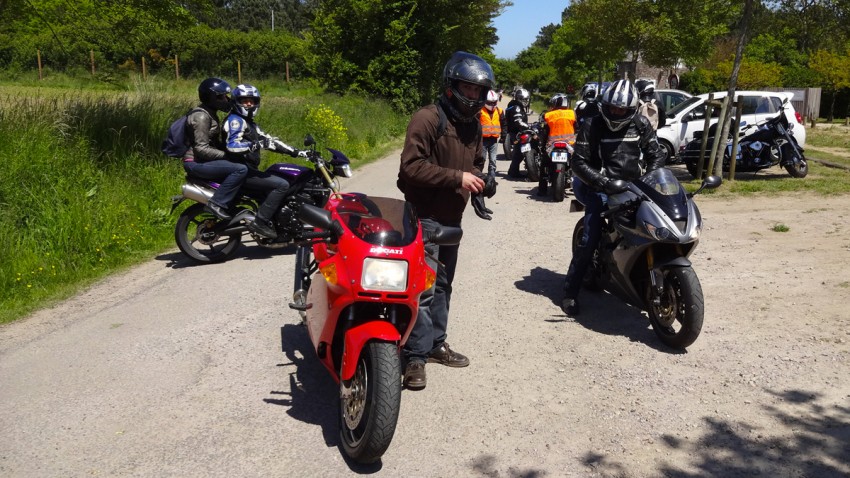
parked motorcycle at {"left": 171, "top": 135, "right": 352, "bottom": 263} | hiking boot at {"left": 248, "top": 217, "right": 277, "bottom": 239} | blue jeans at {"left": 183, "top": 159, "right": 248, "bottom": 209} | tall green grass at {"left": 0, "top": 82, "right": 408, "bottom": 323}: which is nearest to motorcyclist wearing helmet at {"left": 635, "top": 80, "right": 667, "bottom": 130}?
parked motorcycle at {"left": 171, "top": 135, "right": 352, "bottom": 263}

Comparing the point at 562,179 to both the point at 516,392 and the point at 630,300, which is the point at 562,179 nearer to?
the point at 630,300

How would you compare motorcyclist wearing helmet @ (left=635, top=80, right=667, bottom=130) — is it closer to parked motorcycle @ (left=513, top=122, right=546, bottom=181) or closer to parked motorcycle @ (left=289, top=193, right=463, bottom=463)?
parked motorcycle @ (left=513, top=122, right=546, bottom=181)

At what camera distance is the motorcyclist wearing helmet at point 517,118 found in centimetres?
1516

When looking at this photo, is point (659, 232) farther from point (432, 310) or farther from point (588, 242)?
point (432, 310)

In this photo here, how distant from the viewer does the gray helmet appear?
604cm

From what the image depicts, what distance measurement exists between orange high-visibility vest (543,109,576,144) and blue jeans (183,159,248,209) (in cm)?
624

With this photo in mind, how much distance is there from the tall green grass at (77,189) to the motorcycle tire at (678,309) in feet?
17.1

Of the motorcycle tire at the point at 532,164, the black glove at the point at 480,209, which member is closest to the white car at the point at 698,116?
the motorcycle tire at the point at 532,164

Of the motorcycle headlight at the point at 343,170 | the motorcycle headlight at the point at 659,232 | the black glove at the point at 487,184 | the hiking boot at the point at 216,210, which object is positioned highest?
the black glove at the point at 487,184

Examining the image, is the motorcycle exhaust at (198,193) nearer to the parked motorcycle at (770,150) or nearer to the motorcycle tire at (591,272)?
the motorcycle tire at (591,272)

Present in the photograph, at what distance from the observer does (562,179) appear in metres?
12.2

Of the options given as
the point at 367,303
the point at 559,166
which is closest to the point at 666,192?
the point at 367,303

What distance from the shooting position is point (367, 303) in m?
3.95

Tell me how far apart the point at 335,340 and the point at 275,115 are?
13740 millimetres
